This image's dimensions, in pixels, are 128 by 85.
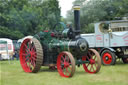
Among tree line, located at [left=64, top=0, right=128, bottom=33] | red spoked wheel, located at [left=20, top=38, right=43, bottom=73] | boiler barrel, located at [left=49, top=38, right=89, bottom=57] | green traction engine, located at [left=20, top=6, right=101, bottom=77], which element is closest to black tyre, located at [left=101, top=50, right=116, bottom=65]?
green traction engine, located at [left=20, top=6, right=101, bottom=77]

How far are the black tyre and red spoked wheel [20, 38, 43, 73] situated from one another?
12.0ft

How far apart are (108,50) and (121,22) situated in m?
1.75

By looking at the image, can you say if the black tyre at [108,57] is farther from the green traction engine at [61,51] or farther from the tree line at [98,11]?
the tree line at [98,11]

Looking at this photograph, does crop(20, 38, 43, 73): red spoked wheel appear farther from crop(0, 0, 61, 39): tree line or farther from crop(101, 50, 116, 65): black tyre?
crop(0, 0, 61, 39): tree line

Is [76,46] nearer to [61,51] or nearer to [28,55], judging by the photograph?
[61,51]

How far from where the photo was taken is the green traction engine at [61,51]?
7.30 m

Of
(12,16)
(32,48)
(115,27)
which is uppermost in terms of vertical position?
(12,16)

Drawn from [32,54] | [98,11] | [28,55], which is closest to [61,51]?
[32,54]

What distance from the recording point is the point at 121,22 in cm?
1122

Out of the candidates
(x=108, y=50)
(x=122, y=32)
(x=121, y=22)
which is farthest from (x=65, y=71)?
(x=121, y=22)

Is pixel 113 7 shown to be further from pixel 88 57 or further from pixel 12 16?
pixel 88 57

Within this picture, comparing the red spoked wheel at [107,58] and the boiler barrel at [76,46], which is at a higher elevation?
the boiler barrel at [76,46]

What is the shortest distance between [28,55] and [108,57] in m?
3.87

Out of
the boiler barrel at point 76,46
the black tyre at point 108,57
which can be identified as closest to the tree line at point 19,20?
the black tyre at point 108,57
